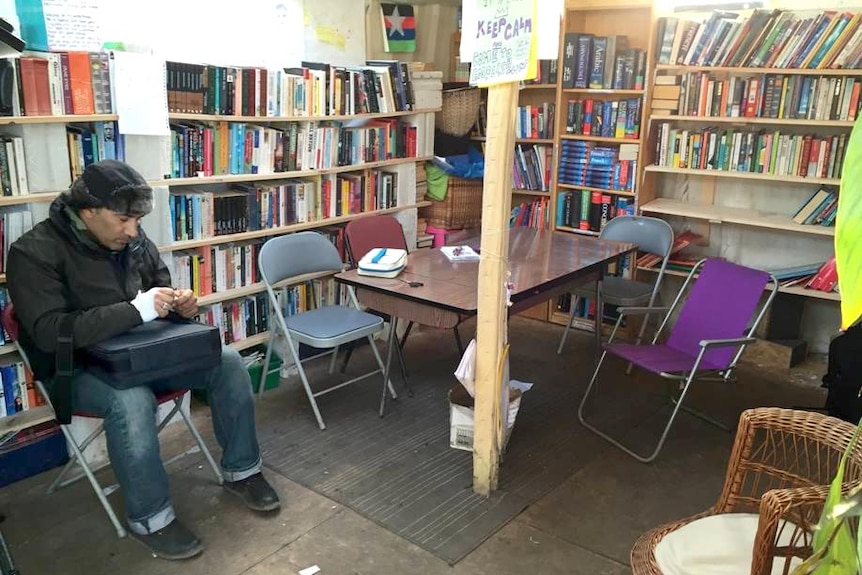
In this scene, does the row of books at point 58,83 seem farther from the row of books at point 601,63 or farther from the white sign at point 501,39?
the row of books at point 601,63

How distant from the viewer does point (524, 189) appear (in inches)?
203

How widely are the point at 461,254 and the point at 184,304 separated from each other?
4.87 feet

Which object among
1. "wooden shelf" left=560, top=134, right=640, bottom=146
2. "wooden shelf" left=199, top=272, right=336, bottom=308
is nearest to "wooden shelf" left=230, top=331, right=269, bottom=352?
"wooden shelf" left=199, top=272, right=336, bottom=308

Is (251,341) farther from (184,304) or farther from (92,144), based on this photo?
(92,144)

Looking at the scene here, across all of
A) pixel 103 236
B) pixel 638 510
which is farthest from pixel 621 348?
pixel 103 236

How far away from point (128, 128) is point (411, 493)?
1.98 metres

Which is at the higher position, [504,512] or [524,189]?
[524,189]

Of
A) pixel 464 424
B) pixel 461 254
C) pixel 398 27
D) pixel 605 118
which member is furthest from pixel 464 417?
pixel 398 27

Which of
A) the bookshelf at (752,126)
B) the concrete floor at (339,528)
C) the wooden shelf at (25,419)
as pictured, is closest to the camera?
the concrete floor at (339,528)

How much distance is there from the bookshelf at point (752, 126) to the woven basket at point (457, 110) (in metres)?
1.23

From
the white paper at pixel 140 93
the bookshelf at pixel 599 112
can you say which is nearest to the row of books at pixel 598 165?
the bookshelf at pixel 599 112

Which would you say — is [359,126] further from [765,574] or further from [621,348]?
[765,574]

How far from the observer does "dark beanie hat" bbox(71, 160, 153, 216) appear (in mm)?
2578

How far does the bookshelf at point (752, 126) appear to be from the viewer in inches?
154
